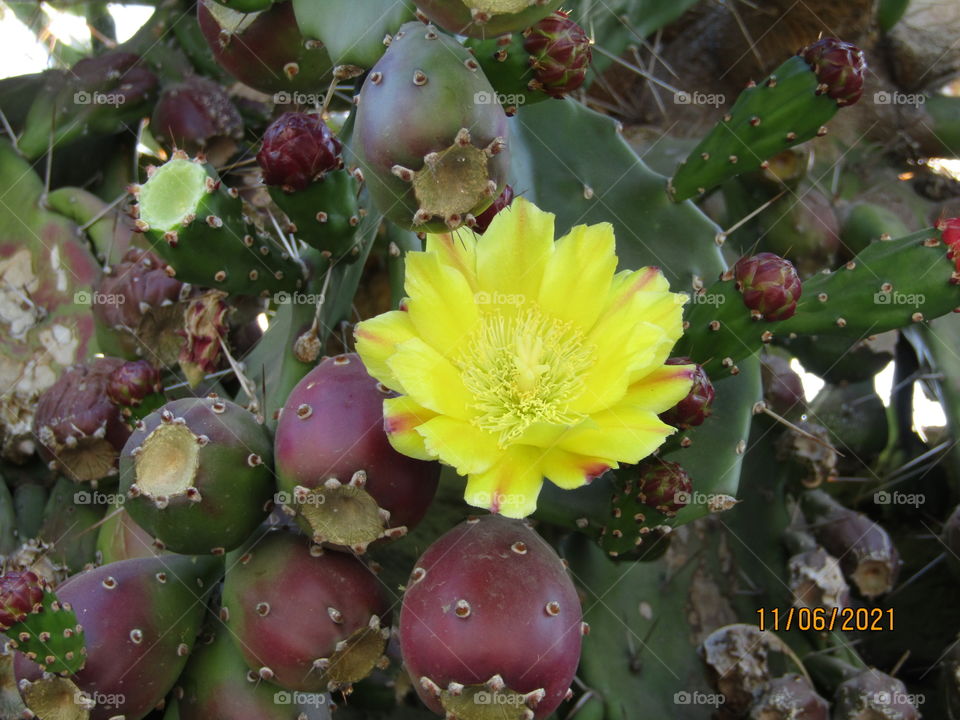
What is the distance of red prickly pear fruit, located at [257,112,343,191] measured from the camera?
40.1 inches

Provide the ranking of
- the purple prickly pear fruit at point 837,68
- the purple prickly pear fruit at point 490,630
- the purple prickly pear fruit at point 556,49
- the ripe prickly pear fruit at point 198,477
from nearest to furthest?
1. the purple prickly pear fruit at point 490,630
2. the ripe prickly pear fruit at point 198,477
3. the purple prickly pear fruit at point 556,49
4. the purple prickly pear fruit at point 837,68

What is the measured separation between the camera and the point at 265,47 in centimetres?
129

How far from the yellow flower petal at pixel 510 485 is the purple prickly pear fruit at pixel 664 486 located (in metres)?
0.17

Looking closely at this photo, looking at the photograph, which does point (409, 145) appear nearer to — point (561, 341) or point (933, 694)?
point (561, 341)

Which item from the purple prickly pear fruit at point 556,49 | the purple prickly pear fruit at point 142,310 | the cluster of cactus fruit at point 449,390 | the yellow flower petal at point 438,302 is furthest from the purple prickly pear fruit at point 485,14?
the purple prickly pear fruit at point 142,310

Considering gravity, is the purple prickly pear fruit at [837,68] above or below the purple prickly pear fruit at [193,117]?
above

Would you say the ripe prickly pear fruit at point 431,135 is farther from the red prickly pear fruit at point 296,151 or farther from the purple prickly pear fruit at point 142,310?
the purple prickly pear fruit at point 142,310

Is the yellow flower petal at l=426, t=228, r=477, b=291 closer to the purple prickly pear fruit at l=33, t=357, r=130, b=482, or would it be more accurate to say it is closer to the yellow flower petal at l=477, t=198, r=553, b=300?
the yellow flower petal at l=477, t=198, r=553, b=300

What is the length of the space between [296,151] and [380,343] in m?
0.25

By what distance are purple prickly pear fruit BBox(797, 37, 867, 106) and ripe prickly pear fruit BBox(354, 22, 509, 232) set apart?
548 millimetres

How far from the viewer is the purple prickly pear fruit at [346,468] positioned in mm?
943

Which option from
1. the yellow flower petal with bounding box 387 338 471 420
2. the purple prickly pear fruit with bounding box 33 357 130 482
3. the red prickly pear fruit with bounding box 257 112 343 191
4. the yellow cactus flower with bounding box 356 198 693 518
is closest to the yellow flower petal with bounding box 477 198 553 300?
the yellow cactus flower with bounding box 356 198 693 518

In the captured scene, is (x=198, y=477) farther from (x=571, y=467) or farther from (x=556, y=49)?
(x=556, y=49)

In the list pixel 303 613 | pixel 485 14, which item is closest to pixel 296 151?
pixel 485 14
